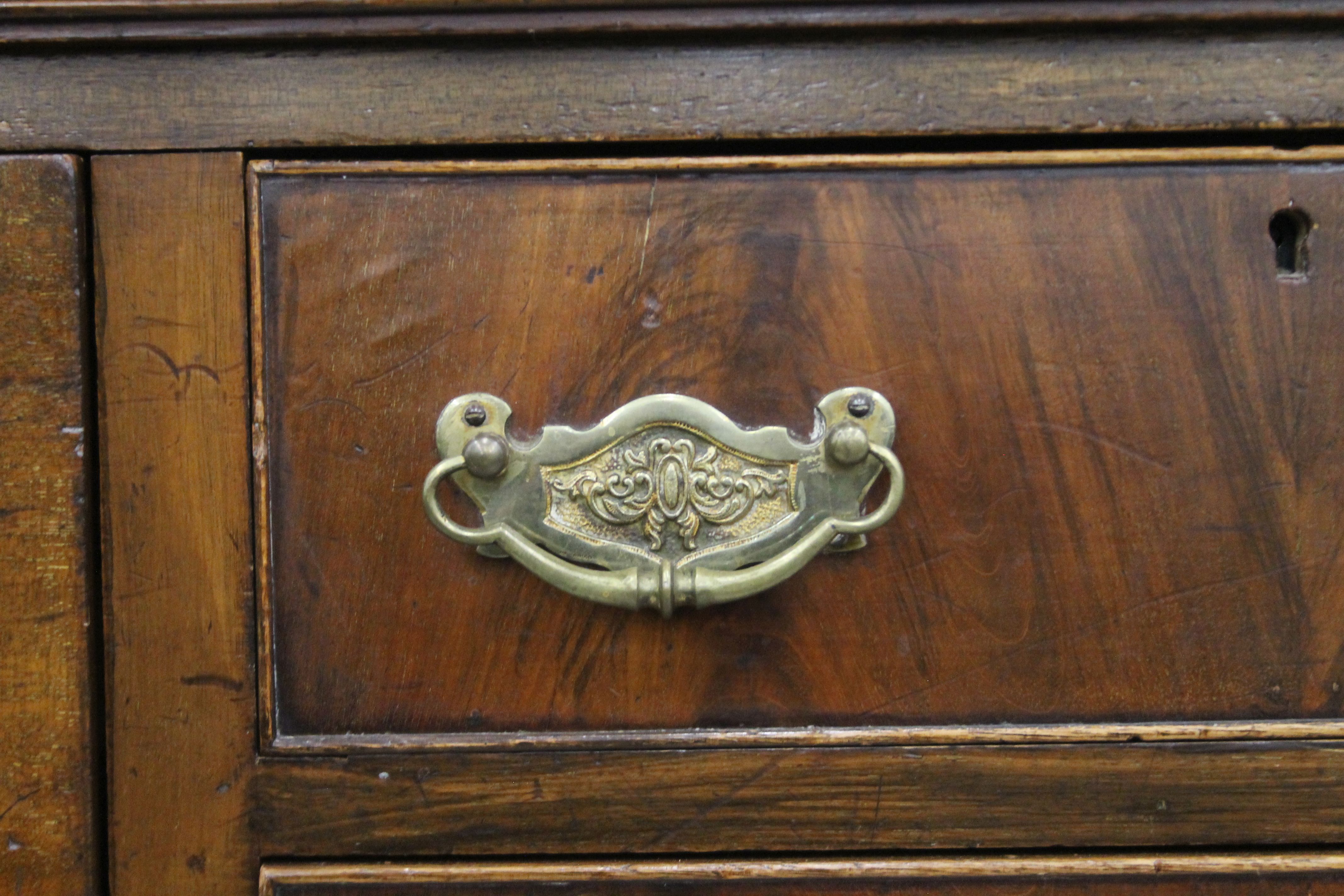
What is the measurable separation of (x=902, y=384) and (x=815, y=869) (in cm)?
19

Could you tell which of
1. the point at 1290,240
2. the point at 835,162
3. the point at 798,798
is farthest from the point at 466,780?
the point at 1290,240

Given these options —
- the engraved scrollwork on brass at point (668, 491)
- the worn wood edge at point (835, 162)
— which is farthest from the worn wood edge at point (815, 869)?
the worn wood edge at point (835, 162)

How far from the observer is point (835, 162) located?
37 cm

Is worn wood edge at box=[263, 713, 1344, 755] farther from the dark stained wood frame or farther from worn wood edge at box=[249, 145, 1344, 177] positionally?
worn wood edge at box=[249, 145, 1344, 177]

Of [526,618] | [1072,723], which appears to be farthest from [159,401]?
[1072,723]

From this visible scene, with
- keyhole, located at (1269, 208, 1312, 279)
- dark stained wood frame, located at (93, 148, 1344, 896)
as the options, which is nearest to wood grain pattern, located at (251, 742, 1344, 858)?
dark stained wood frame, located at (93, 148, 1344, 896)

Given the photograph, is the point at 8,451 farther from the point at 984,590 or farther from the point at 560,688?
the point at 984,590

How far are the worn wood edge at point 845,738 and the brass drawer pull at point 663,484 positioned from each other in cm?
6

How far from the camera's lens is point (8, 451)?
36cm

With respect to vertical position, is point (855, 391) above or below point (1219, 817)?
above

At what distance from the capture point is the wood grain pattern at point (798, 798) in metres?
0.37

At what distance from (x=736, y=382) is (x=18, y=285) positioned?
0.26 m

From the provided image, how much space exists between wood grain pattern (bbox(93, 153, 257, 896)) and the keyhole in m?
0.39

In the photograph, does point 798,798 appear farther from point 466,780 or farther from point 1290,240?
point 1290,240
